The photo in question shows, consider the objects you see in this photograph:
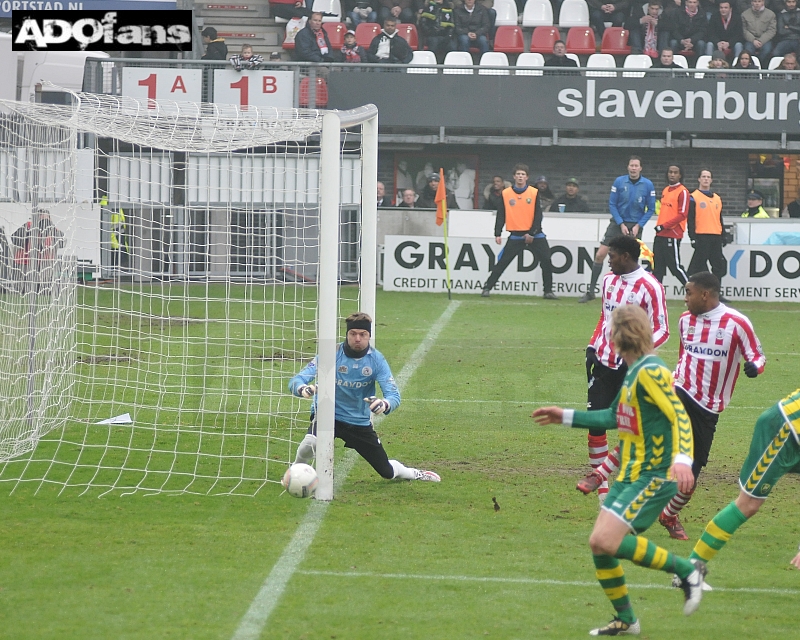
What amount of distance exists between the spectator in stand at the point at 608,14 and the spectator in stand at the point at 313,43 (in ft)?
22.1

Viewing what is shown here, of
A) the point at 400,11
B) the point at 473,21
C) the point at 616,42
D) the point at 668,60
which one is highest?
the point at 400,11

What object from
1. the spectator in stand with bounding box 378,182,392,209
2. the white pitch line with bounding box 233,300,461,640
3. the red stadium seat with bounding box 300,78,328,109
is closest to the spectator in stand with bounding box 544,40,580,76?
the spectator in stand with bounding box 378,182,392,209

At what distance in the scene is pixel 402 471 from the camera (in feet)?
24.6

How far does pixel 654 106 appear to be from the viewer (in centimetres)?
2200

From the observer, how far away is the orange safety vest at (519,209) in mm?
17797

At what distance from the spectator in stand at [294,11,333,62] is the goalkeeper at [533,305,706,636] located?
18.9m

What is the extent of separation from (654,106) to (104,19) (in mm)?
10960

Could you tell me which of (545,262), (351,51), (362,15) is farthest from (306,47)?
(545,262)

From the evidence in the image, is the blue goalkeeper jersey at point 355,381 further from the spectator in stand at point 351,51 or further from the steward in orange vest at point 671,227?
the spectator in stand at point 351,51

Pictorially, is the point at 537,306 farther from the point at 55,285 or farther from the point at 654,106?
the point at 55,285

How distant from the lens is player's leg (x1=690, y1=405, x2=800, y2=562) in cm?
527

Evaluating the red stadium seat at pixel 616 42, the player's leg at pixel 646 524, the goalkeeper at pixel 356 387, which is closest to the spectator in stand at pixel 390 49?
the red stadium seat at pixel 616 42

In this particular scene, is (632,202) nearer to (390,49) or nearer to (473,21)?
(390,49)

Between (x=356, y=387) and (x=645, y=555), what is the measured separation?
287 cm
